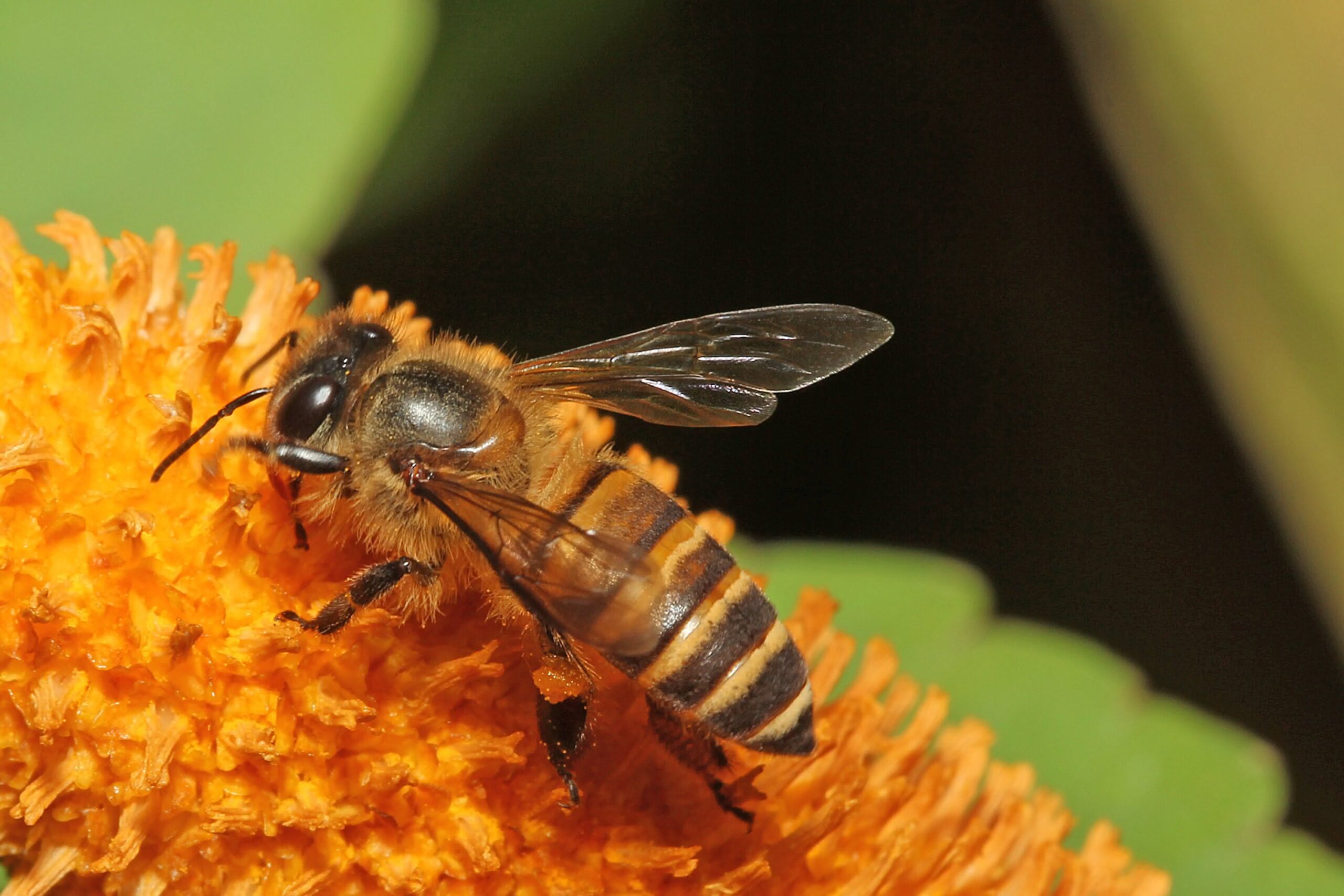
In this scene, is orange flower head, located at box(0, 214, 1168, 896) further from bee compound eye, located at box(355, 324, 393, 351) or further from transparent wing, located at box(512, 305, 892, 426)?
transparent wing, located at box(512, 305, 892, 426)

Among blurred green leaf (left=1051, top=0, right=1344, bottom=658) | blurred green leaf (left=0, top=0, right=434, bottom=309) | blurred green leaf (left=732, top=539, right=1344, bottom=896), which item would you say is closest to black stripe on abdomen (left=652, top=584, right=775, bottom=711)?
blurred green leaf (left=732, top=539, right=1344, bottom=896)

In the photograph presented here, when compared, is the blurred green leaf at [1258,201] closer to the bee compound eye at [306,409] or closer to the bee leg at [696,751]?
the bee leg at [696,751]

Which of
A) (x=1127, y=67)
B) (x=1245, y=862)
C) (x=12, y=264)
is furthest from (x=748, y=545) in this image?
(x=12, y=264)

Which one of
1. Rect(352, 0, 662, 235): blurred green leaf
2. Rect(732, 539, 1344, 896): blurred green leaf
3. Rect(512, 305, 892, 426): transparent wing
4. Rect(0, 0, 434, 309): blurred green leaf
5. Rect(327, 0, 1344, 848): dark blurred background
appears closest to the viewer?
Rect(512, 305, 892, 426): transparent wing

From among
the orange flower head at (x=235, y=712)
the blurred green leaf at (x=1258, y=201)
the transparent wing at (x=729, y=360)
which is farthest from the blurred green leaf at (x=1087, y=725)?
the orange flower head at (x=235, y=712)

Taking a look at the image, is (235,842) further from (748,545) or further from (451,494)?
(748,545)

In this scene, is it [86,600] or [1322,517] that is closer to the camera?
[86,600]
